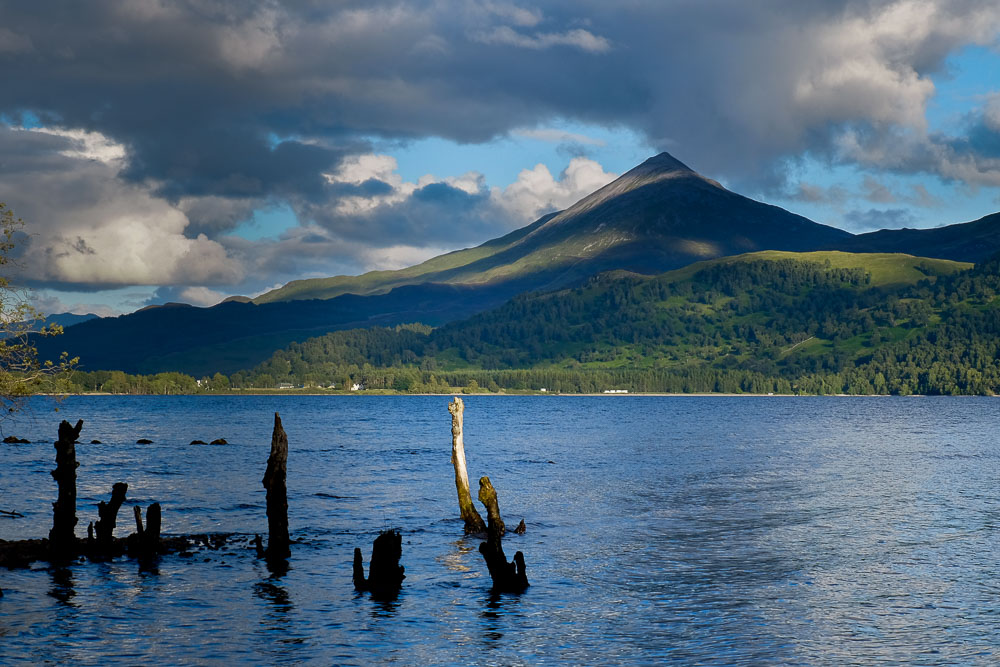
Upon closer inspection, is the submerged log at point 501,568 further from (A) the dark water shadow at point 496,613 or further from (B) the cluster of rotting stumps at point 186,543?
(A) the dark water shadow at point 496,613

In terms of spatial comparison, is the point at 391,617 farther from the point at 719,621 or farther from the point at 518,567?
the point at 719,621

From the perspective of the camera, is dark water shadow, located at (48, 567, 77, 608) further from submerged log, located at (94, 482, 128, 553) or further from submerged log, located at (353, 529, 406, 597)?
submerged log, located at (353, 529, 406, 597)

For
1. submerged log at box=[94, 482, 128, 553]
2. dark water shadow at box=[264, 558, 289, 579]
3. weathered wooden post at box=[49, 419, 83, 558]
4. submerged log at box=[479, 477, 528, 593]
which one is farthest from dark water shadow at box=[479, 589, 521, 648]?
weathered wooden post at box=[49, 419, 83, 558]

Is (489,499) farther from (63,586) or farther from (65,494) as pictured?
(65,494)

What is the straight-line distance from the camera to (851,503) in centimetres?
6209

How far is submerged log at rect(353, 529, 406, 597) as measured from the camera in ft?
116

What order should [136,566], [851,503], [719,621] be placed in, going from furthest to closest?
[851,503] → [136,566] → [719,621]

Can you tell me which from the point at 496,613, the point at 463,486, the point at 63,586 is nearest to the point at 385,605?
the point at 496,613

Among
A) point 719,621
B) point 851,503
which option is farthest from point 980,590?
point 851,503

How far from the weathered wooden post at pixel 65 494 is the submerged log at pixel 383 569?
41.2ft

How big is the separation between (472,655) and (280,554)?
1615 centimetres

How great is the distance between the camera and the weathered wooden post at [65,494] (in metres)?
37.9

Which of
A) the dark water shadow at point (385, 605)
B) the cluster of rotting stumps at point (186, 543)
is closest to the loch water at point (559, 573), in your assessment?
the dark water shadow at point (385, 605)

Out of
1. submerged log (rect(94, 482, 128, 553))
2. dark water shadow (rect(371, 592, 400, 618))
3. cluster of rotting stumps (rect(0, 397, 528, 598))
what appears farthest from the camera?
submerged log (rect(94, 482, 128, 553))
